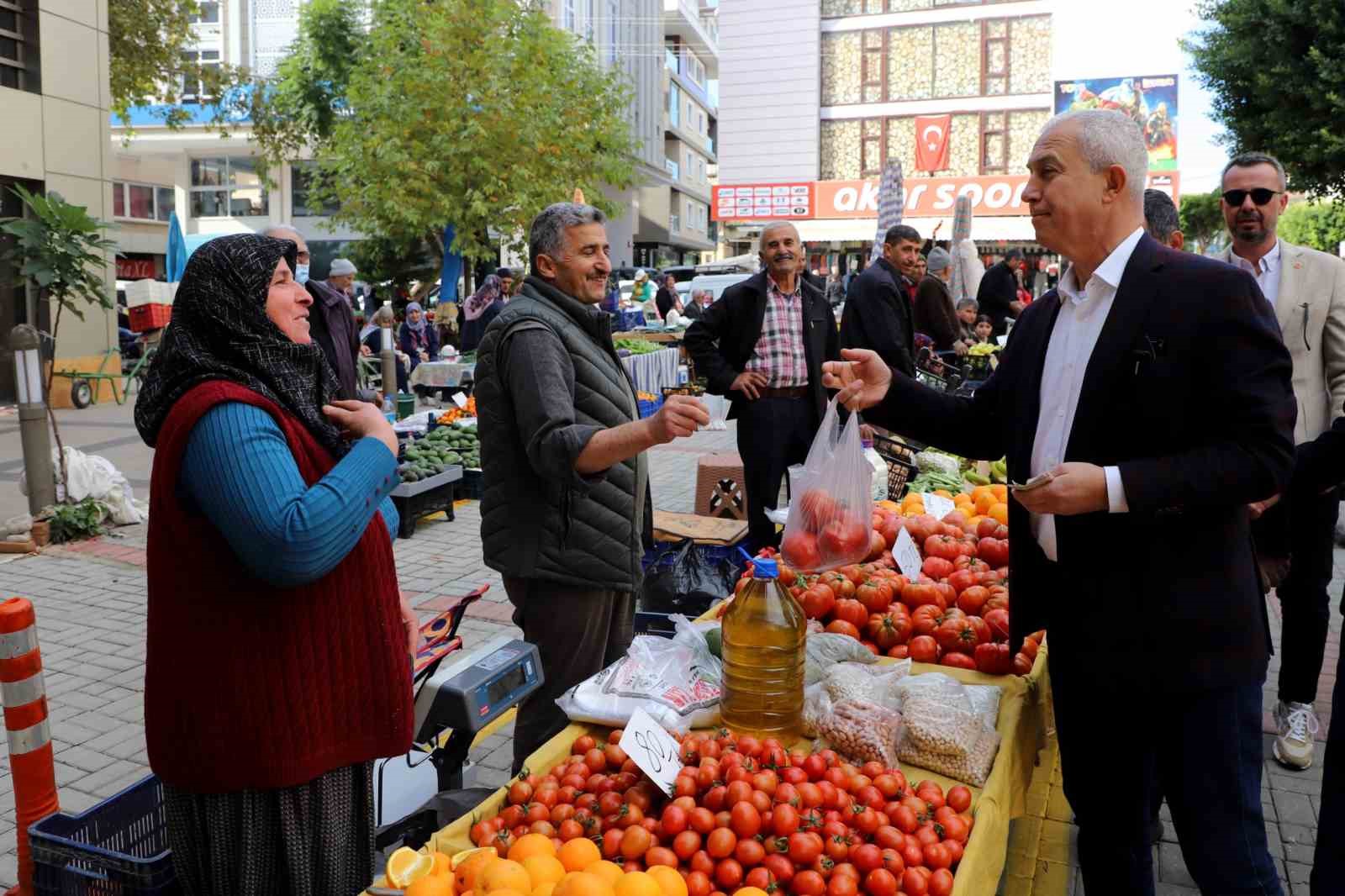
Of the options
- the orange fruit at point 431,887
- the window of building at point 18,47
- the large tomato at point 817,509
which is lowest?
the orange fruit at point 431,887

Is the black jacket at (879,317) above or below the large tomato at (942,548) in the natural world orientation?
above

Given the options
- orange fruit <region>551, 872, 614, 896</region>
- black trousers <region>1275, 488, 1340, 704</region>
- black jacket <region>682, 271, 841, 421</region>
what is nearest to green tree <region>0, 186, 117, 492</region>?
black jacket <region>682, 271, 841, 421</region>

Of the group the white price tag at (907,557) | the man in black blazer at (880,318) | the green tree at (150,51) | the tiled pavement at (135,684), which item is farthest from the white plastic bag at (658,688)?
the green tree at (150,51)

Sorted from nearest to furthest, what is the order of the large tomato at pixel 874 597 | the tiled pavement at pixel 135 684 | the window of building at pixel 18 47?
the large tomato at pixel 874 597 < the tiled pavement at pixel 135 684 < the window of building at pixel 18 47

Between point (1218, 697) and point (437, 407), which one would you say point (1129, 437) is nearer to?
point (1218, 697)

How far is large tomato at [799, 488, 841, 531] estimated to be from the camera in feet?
9.75

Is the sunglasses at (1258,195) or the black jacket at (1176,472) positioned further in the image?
the sunglasses at (1258,195)

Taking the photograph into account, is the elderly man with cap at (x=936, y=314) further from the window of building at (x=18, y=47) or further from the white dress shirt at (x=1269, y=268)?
the window of building at (x=18, y=47)

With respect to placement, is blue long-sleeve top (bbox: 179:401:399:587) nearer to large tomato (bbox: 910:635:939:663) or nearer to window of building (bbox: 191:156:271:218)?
large tomato (bbox: 910:635:939:663)

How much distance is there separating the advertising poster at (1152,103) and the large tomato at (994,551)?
3764 centimetres

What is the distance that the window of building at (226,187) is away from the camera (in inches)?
1610

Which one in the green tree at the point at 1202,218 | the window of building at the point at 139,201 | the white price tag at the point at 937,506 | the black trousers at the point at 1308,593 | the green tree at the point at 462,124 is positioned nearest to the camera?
the black trousers at the point at 1308,593

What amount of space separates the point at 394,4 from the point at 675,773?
22.9 meters

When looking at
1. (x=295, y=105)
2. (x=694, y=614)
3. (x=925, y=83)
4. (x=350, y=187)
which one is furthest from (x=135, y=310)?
(x=925, y=83)
